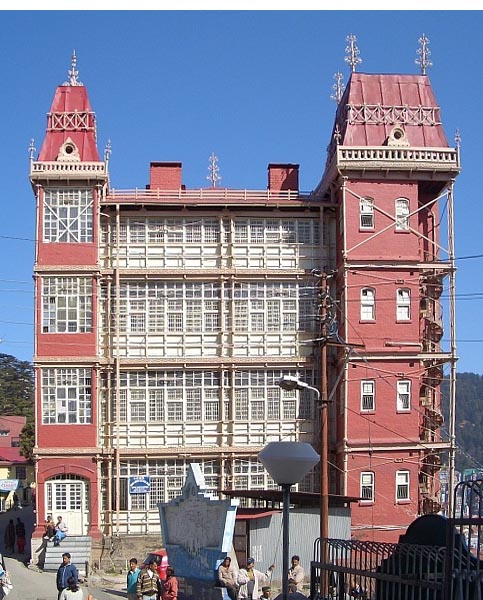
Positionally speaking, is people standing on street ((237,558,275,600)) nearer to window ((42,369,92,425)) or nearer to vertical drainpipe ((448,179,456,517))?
vertical drainpipe ((448,179,456,517))

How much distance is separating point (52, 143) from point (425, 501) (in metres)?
21.0

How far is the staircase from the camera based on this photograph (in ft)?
138

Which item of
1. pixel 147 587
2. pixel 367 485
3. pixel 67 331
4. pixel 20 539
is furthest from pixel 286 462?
pixel 20 539

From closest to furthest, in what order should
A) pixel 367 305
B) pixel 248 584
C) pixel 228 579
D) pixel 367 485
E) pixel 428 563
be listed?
pixel 428 563
pixel 248 584
pixel 228 579
pixel 367 485
pixel 367 305

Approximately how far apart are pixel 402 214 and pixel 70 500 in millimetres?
17494

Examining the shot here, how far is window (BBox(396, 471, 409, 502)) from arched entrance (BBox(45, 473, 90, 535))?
12168mm

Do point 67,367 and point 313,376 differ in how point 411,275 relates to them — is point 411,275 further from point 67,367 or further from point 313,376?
point 67,367

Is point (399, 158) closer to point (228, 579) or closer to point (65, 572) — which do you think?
point (228, 579)

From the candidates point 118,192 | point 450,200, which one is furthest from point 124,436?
point 450,200

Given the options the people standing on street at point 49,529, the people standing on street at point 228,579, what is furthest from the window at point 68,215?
the people standing on street at point 228,579

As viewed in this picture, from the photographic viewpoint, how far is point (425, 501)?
44969mm

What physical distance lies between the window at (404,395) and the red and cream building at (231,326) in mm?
54

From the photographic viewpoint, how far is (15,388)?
5404 inches

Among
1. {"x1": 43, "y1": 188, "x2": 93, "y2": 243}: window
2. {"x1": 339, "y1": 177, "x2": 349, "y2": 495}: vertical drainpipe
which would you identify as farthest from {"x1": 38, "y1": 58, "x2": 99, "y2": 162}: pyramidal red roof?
{"x1": 339, "y1": 177, "x2": 349, "y2": 495}: vertical drainpipe
